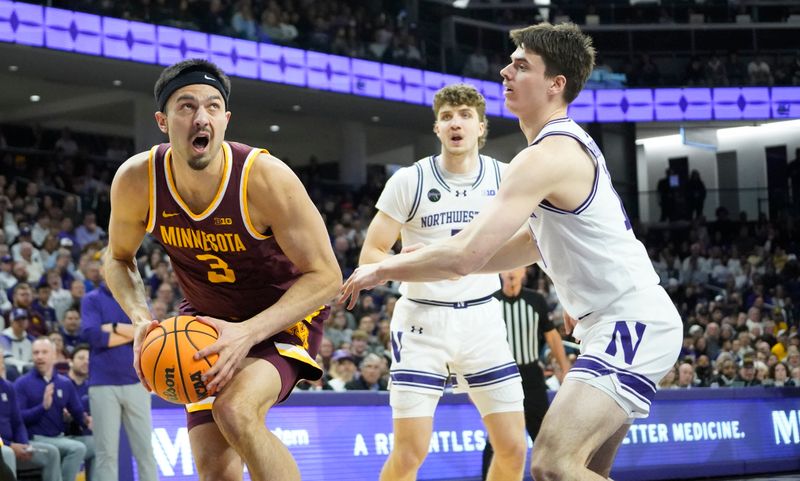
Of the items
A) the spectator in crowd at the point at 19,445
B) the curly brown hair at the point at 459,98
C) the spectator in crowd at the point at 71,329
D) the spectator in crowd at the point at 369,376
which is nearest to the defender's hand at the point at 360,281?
the curly brown hair at the point at 459,98

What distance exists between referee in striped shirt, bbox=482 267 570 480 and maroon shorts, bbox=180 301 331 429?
4.17 meters

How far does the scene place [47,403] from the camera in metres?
9.84

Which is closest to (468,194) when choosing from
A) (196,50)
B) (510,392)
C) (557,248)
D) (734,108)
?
(510,392)

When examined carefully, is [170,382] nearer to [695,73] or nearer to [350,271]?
[350,271]

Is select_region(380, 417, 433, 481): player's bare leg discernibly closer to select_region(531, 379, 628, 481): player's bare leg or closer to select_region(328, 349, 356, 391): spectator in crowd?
select_region(531, 379, 628, 481): player's bare leg

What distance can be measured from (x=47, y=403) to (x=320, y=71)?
1582cm

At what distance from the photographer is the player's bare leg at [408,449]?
6203mm

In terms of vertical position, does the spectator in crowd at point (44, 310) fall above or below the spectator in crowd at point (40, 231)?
below

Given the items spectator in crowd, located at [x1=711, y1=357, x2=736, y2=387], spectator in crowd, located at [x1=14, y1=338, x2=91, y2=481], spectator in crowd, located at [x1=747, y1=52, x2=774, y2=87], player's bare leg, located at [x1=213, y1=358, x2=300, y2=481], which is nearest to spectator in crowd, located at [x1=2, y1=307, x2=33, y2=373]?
spectator in crowd, located at [x1=14, y1=338, x2=91, y2=481]

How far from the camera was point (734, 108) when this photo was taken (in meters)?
30.0

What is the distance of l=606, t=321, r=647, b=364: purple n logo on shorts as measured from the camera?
4270mm

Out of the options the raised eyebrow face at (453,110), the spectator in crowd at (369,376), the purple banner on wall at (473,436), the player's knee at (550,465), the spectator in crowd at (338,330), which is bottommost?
the purple banner on wall at (473,436)

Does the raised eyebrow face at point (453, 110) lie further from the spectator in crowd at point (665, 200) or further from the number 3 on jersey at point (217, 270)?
the spectator in crowd at point (665, 200)

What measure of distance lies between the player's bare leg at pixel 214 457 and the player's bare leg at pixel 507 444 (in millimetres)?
2016
